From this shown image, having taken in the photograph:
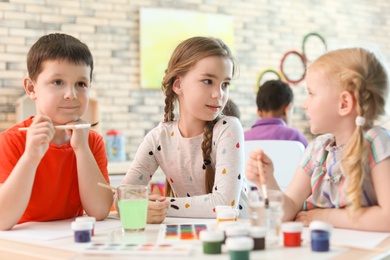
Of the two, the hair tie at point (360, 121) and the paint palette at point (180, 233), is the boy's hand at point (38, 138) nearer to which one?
the paint palette at point (180, 233)

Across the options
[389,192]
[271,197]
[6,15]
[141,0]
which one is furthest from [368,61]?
[141,0]

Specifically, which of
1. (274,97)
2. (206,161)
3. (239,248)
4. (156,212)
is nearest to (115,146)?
(274,97)

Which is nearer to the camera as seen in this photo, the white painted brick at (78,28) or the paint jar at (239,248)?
the paint jar at (239,248)

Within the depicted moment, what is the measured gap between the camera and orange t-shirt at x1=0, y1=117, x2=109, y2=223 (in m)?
1.83

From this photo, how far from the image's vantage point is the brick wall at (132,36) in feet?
16.0

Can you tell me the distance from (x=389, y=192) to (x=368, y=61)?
364 millimetres

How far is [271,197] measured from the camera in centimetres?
141

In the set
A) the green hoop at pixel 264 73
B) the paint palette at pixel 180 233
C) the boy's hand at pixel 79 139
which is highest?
the green hoop at pixel 264 73

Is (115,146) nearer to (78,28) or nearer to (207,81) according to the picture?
(78,28)

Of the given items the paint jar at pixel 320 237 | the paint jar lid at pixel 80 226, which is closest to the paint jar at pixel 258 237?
the paint jar at pixel 320 237

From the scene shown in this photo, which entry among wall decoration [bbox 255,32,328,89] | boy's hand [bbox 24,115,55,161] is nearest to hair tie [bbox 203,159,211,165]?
boy's hand [bbox 24,115,55,161]

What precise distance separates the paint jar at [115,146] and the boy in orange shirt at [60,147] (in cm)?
319

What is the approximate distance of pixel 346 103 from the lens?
5.59 ft

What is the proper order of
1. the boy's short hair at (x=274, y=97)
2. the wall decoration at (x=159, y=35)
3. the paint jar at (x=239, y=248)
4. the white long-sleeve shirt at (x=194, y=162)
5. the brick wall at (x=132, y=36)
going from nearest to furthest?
1. the paint jar at (x=239, y=248)
2. the white long-sleeve shirt at (x=194, y=162)
3. the boy's short hair at (x=274, y=97)
4. the brick wall at (x=132, y=36)
5. the wall decoration at (x=159, y=35)
